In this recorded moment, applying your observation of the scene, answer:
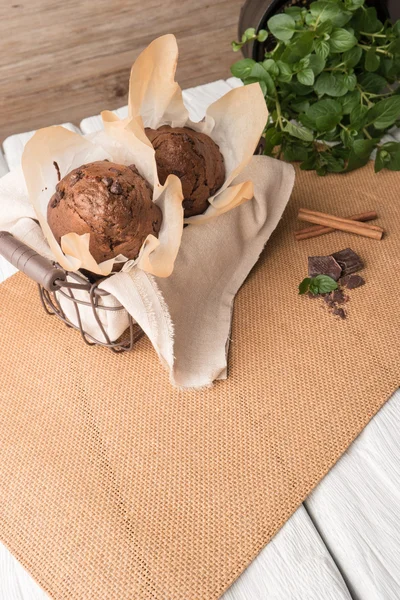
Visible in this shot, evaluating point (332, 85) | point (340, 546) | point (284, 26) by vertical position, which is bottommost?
point (340, 546)

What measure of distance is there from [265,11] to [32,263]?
0.99 meters

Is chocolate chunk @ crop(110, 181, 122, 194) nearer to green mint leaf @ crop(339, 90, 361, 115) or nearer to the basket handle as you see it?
the basket handle

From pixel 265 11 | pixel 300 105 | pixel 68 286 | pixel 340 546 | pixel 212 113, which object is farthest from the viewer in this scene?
pixel 265 11

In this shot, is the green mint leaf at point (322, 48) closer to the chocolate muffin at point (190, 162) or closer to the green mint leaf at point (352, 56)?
the green mint leaf at point (352, 56)

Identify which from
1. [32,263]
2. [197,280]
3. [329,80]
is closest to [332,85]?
[329,80]

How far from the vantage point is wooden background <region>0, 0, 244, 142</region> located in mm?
2131

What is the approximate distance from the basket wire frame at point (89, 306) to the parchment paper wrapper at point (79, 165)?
0.11 ft

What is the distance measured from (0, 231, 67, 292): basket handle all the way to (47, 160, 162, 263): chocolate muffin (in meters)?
0.05

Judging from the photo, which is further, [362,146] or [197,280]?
[362,146]

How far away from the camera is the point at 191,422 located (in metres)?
0.94

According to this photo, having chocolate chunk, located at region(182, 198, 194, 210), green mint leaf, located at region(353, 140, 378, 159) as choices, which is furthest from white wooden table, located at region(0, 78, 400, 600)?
green mint leaf, located at region(353, 140, 378, 159)

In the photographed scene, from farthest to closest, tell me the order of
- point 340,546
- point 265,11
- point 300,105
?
point 265,11 < point 300,105 < point 340,546

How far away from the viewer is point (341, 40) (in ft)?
4.11

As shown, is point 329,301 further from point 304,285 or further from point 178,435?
point 178,435
